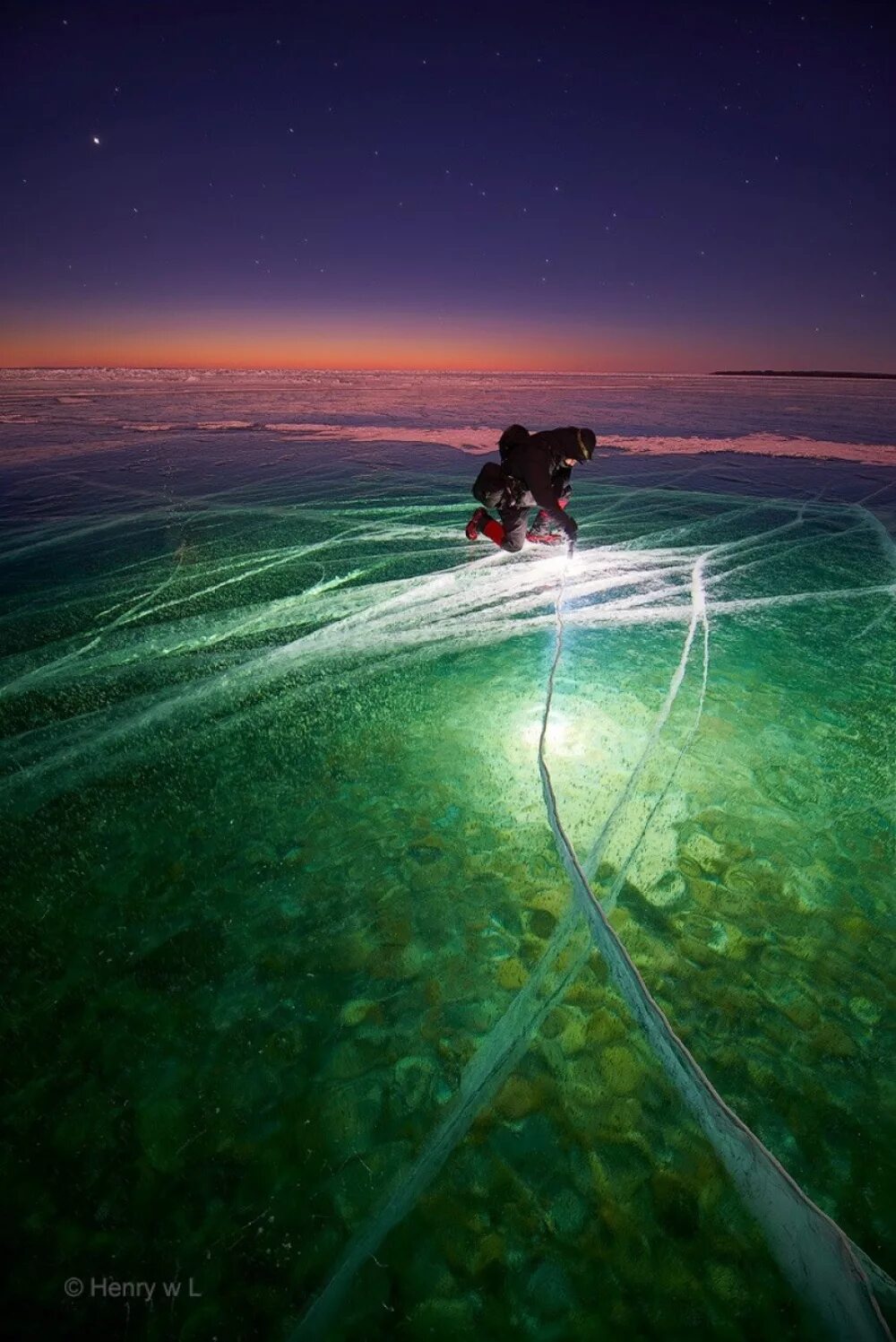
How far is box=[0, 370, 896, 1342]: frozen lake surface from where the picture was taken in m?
1.65

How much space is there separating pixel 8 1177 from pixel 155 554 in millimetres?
7264

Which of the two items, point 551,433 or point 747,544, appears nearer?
point 551,433

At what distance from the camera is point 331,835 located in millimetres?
3039

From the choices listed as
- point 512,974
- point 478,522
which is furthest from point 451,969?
point 478,522

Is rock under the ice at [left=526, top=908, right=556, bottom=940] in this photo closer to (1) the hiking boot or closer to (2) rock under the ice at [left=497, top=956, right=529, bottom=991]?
(2) rock under the ice at [left=497, top=956, right=529, bottom=991]

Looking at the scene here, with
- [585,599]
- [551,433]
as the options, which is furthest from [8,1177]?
[551,433]

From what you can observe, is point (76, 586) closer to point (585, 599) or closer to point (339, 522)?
point (339, 522)

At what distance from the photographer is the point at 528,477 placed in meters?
5.99

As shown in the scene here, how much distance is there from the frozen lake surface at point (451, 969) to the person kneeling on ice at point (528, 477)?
52.4 inches

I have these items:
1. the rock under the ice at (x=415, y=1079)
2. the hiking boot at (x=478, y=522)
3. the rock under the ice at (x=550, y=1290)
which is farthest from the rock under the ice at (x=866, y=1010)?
the hiking boot at (x=478, y=522)

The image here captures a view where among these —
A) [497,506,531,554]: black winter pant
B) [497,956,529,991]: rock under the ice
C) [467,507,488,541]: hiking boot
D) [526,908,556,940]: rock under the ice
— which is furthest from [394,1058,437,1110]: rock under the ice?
[467,507,488,541]: hiking boot

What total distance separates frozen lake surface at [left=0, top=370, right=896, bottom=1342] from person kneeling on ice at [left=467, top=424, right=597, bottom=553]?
52.4 inches

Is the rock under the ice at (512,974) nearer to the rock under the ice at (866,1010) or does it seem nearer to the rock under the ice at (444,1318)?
the rock under the ice at (444,1318)

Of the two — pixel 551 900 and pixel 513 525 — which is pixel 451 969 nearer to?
pixel 551 900
